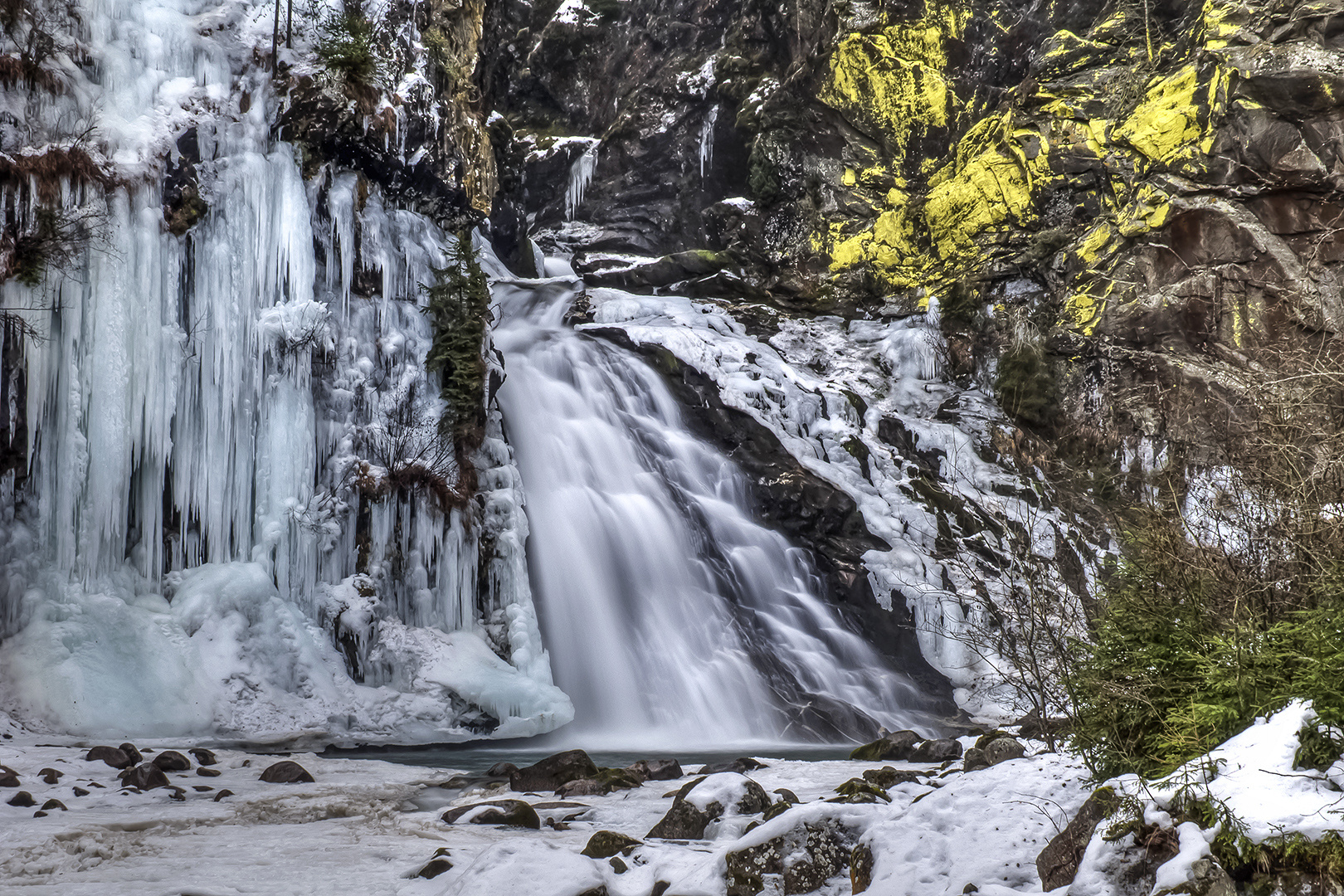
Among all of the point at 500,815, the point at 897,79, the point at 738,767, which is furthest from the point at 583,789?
the point at 897,79

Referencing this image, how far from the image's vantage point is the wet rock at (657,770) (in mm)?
7707

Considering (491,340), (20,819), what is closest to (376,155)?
(491,340)

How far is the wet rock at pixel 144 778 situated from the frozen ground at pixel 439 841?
10cm

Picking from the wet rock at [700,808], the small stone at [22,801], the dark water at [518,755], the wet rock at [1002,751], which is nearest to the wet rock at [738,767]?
the dark water at [518,755]

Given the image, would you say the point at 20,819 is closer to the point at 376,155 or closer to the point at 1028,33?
the point at 376,155

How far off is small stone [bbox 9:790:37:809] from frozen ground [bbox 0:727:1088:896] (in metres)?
0.07

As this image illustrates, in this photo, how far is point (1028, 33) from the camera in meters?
20.8

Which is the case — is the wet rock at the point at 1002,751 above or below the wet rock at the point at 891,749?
above

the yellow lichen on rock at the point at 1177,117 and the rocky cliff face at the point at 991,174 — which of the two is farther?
the yellow lichen on rock at the point at 1177,117

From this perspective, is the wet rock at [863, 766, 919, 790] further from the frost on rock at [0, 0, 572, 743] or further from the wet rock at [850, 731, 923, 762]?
the frost on rock at [0, 0, 572, 743]

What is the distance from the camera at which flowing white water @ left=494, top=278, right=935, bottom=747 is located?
1237cm

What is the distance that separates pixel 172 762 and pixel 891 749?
677 cm

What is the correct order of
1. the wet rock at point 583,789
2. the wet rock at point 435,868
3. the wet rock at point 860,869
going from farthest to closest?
the wet rock at point 583,789 → the wet rock at point 435,868 → the wet rock at point 860,869

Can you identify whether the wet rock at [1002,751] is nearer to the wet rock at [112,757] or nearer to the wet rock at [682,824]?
the wet rock at [682,824]
